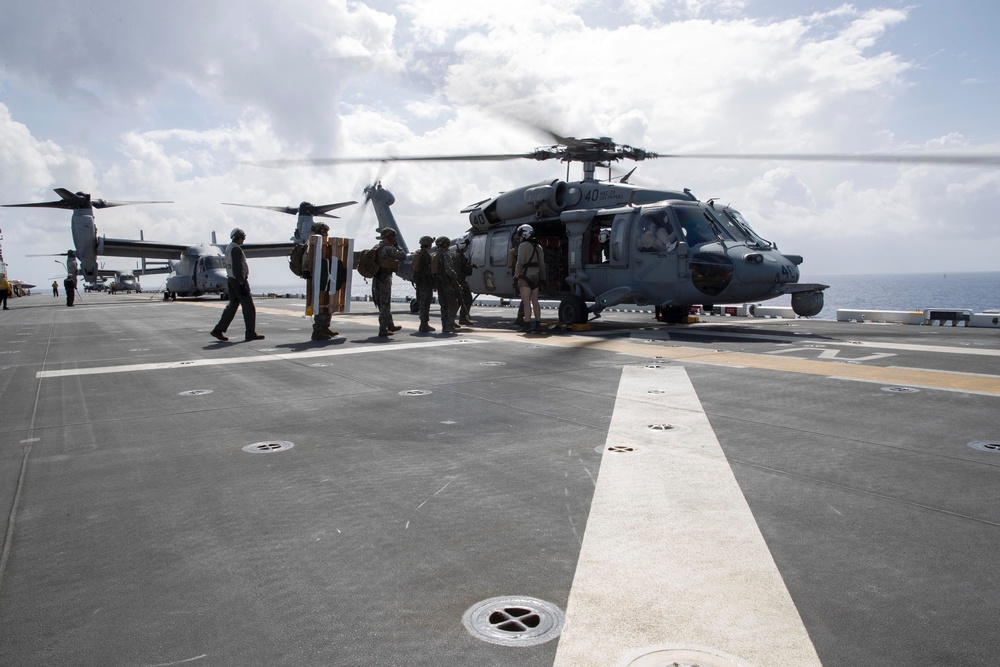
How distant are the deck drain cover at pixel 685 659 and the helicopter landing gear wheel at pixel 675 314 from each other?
12450mm

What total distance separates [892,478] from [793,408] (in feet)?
5.97

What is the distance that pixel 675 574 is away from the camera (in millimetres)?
2354

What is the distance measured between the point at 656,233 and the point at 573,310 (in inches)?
88.8

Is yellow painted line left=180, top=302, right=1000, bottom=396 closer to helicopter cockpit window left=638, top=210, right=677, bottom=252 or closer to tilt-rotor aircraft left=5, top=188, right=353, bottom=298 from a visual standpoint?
helicopter cockpit window left=638, top=210, right=677, bottom=252

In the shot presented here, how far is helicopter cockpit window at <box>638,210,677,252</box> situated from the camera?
1186cm

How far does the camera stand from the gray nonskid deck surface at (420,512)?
199cm

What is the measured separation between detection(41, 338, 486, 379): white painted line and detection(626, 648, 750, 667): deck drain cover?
748cm

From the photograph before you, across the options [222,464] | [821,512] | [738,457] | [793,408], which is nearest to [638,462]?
[738,457]

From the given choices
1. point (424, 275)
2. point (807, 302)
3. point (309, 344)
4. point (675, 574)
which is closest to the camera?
point (675, 574)

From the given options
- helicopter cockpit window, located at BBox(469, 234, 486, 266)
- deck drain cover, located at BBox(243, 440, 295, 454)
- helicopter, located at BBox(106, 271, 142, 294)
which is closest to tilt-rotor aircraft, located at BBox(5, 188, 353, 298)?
helicopter cockpit window, located at BBox(469, 234, 486, 266)

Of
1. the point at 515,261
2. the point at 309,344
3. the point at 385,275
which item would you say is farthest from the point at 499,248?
the point at 309,344

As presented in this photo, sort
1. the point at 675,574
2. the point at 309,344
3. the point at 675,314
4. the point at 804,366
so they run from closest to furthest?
1. the point at 675,574
2. the point at 804,366
3. the point at 309,344
4. the point at 675,314

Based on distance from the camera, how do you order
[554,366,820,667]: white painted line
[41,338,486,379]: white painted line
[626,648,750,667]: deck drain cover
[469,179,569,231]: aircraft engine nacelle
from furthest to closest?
1. [469,179,569,231]: aircraft engine nacelle
2. [41,338,486,379]: white painted line
3. [554,366,820,667]: white painted line
4. [626,648,750,667]: deck drain cover

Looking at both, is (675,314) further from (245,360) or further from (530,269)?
(245,360)
